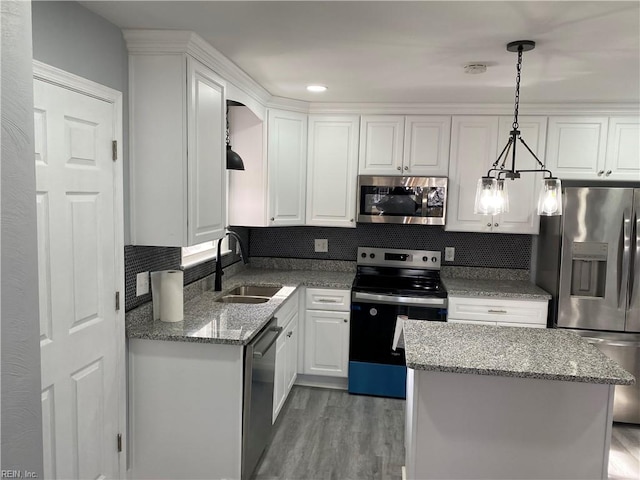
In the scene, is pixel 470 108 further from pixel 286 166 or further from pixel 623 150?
pixel 286 166

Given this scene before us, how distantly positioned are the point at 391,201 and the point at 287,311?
4.15 ft

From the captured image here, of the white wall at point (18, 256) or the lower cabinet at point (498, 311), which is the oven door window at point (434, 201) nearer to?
the lower cabinet at point (498, 311)

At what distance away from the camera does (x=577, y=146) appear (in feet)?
11.9

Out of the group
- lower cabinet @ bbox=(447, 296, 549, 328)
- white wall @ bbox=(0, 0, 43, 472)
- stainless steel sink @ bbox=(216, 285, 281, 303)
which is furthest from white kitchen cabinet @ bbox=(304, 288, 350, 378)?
white wall @ bbox=(0, 0, 43, 472)

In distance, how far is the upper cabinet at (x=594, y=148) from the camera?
3.57m

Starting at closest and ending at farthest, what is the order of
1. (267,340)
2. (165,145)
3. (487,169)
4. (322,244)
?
(165,145), (267,340), (487,169), (322,244)

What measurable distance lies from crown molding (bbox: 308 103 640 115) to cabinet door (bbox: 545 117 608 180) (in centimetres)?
7

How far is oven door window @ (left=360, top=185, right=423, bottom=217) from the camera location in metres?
3.76

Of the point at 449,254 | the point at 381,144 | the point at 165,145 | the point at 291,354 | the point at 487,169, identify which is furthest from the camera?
the point at 449,254

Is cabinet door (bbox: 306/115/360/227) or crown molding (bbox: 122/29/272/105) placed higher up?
crown molding (bbox: 122/29/272/105)

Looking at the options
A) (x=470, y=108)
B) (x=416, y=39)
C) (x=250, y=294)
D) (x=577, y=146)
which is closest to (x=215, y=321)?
(x=250, y=294)

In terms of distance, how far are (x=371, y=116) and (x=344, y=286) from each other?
1.42 m

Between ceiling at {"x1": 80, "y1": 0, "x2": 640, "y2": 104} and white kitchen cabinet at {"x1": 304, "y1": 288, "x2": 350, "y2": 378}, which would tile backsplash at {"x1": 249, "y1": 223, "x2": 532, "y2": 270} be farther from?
ceiling at {"x1": 80, "y1": 0, "x2": 640, "y2": 104}

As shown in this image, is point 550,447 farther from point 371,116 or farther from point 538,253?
point 371,116
